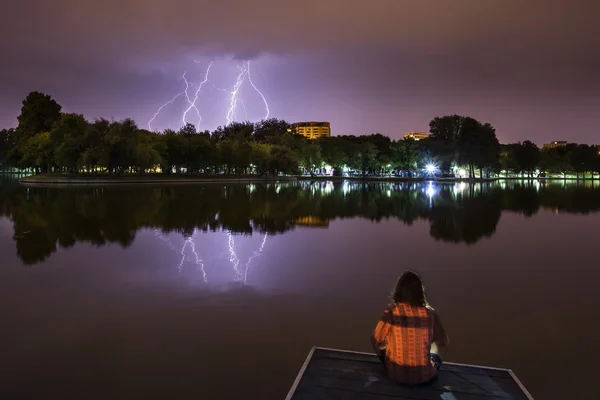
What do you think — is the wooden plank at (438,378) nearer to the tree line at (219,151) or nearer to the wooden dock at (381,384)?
the wooden dock at (381,384)

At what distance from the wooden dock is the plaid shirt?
0.14 meters

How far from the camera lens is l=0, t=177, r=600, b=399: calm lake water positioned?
637cm

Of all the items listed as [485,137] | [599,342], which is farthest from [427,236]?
[485,137]

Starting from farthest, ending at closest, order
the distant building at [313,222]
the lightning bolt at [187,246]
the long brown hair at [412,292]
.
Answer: the distant building at [313,222], the lightning bolt at [187,246], the long brown hair at [412,292]

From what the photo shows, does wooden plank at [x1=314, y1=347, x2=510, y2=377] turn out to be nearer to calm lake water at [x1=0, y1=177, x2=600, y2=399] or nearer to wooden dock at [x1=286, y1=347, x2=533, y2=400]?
wooden dock at [x1=286, y1=347, x2=533, y2=400]

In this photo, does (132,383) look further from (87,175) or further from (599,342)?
(87,175)

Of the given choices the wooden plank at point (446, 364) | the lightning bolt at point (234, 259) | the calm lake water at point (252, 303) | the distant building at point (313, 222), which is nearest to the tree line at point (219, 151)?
the distant building at point (313, 222)

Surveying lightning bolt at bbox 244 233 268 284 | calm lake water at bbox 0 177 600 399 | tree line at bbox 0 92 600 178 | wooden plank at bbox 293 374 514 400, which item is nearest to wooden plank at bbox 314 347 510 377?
wooden plank at bbox 293 374 514 400

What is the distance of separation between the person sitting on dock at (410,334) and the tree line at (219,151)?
67.2 meters

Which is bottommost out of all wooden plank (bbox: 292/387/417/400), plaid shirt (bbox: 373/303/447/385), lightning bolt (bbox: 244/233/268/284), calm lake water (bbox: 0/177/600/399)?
calm lake water (bbox: 0/177/600/399)

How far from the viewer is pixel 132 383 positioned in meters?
6.10

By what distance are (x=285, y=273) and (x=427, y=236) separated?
858 centimetres

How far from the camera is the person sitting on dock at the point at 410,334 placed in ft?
15.8

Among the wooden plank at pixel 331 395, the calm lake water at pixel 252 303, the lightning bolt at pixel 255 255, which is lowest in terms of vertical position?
→ the calm lake water at pixel 252 303
